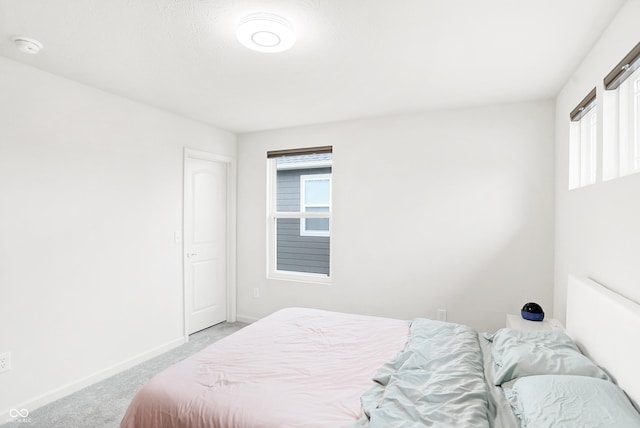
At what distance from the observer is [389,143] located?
3.75 meters

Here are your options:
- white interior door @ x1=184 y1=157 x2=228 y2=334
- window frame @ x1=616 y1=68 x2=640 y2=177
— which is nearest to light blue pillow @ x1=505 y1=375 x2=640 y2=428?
window frame @ x1=616 y1=68 x2=640 y2=177

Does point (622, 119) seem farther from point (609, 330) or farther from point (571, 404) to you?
point (571, 404)

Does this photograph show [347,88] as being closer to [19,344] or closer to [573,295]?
[573,295]

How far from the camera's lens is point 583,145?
2.62 metres

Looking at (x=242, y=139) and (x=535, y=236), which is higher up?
(x=242, y=139)

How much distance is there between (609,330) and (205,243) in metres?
3.70

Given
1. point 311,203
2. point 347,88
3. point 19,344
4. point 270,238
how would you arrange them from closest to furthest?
1. point 19,344
2. point 347,88
3. point 270,238
4. point 311,203

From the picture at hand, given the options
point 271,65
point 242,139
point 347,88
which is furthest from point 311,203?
point 271,65

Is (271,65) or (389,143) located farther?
(389,143)

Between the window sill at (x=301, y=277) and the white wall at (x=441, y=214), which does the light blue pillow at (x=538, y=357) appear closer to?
the white wall at (x=441, y=214)

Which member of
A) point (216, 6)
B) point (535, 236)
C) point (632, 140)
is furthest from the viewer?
point (535, 236)

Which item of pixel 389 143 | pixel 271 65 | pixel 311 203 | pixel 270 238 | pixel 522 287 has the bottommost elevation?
pixel 522 287

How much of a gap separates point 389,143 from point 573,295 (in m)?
2.15

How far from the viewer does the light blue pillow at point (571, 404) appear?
123 centimetres
